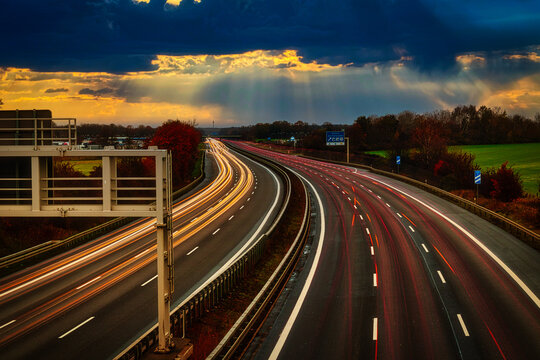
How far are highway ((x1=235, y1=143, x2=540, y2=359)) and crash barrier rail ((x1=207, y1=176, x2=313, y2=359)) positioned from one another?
402mm

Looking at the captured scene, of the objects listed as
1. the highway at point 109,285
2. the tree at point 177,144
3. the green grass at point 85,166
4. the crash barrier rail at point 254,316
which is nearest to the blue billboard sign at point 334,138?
the tree at point 177,144

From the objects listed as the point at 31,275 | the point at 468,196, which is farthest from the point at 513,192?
the point at 31,275

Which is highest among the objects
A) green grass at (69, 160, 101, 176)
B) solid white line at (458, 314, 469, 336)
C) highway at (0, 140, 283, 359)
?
green grass at (69, 160, 101, 176)

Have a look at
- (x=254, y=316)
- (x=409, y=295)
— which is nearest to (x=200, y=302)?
(x=254, y=316)

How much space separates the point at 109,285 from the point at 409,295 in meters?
15.1

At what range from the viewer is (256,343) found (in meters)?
17.1

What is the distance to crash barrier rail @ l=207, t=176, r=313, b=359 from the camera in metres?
15.4

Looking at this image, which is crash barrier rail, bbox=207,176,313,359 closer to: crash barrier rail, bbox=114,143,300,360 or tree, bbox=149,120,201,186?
crash barrier rail, bbox=114,143,300,360

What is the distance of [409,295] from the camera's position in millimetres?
22234

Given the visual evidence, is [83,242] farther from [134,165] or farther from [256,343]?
[134,165]

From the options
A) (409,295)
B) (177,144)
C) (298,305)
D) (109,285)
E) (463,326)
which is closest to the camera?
(463,326)

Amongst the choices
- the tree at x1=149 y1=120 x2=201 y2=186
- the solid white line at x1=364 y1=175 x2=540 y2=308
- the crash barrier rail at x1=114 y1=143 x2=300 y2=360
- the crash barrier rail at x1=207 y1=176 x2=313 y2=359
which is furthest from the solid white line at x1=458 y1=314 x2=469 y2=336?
the tree at x1=149 y1=120 x2=201 y2=186

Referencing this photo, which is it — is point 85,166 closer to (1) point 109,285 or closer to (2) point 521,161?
(1) point 109,285

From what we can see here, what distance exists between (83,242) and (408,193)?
117 ft
